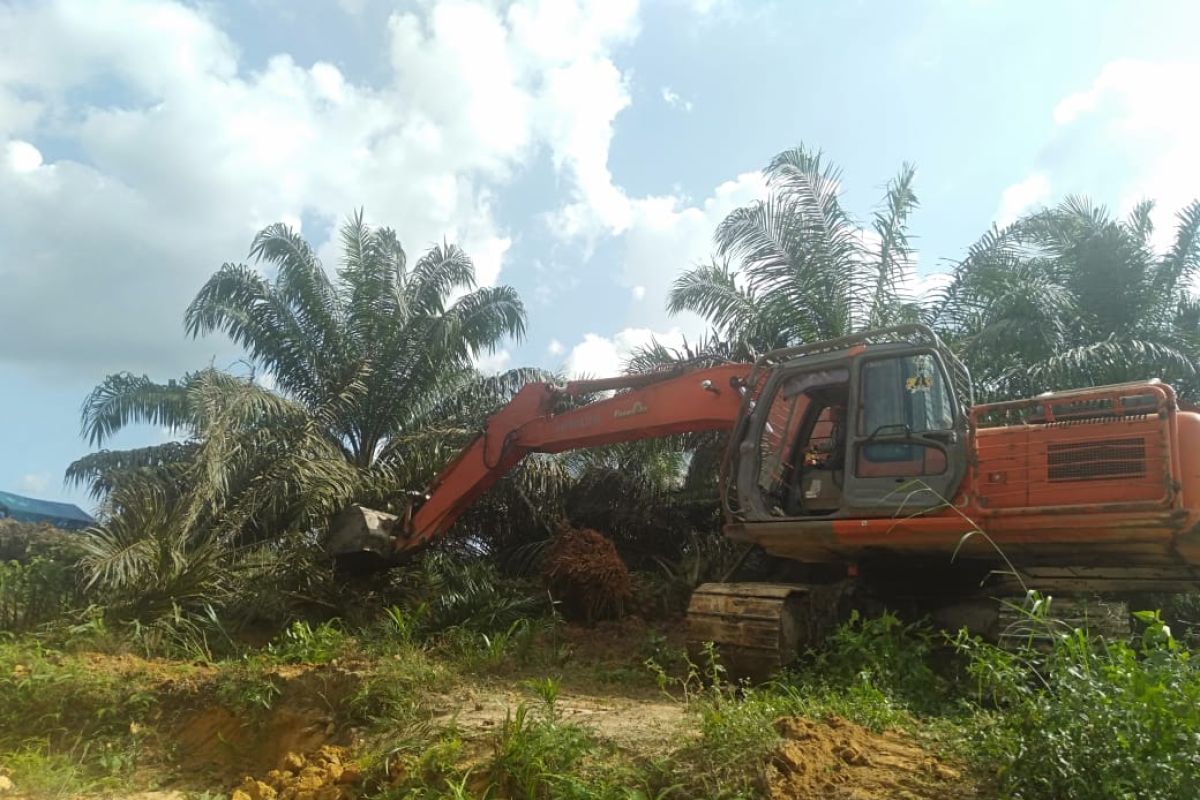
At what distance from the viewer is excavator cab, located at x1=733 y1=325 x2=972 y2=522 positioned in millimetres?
6207

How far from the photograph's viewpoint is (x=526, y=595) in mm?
9586

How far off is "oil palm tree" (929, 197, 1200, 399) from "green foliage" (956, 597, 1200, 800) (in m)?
8.00

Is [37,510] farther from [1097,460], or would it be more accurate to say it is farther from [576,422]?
[1097,460]

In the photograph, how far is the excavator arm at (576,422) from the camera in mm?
7770

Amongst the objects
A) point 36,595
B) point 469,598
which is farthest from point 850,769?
point 36,595

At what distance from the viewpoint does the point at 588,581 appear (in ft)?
30.5

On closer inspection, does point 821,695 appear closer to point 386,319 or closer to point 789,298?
point 789,298

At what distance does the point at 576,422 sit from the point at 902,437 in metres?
3.25

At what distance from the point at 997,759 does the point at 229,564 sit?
7897 mm

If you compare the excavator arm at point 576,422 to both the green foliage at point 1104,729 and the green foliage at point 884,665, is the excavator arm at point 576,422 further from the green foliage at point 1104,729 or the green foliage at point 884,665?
the green foliage at point 1104,729

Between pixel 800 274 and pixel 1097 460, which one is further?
pixel 800 274

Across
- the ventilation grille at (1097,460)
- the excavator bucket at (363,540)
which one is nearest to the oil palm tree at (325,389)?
the excavator bucket at (363,540)

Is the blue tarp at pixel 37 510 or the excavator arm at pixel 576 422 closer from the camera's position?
the excavator arm at pixel 576 422

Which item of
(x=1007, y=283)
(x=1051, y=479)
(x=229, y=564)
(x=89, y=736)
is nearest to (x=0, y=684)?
(x=89, y=736)
